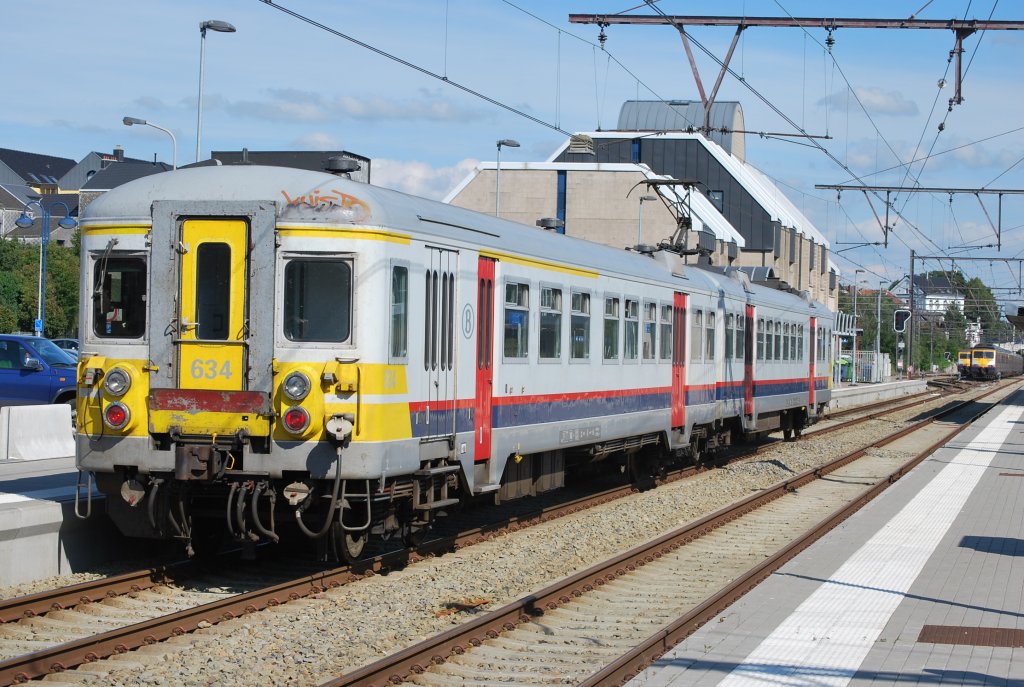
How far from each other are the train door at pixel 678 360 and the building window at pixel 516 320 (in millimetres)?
5994

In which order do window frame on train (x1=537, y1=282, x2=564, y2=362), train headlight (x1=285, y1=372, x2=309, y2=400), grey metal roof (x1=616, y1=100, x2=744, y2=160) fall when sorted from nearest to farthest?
train headlight (x1=285, y1=372, x2=309, y2=400) < window frame on train (x1=537, y1=282, x2=564, y2=362) < grey metal roof (x1=616, y1=100, x2=744, y2=160)

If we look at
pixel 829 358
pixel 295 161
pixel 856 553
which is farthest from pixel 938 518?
pixel 829 358

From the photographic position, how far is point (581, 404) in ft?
50.9

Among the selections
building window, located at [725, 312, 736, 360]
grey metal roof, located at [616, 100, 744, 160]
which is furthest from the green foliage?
building window, located at [725, 312, 736, 360]

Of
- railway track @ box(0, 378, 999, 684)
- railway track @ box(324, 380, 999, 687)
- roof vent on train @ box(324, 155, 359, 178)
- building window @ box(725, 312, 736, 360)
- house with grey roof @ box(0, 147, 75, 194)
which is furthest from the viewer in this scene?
house with grey roof @ box(0, 147, 75, 194)

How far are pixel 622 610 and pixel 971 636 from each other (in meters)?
2.79

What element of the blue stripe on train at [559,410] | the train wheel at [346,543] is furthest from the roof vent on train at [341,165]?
the train wheel at [346,543]

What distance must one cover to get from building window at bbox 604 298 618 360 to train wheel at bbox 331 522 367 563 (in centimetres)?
566

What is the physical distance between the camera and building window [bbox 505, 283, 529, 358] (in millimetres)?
13234

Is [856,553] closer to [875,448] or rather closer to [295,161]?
[295,161]

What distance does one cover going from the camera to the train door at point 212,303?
10.4 m

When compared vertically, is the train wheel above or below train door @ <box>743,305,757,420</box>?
below

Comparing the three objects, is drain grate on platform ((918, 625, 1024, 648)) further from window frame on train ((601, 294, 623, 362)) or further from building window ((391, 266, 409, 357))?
window frame on train ((601, 294, 623, 362))

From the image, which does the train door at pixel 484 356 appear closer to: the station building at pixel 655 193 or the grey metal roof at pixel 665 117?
the station building at pixel 655 193
